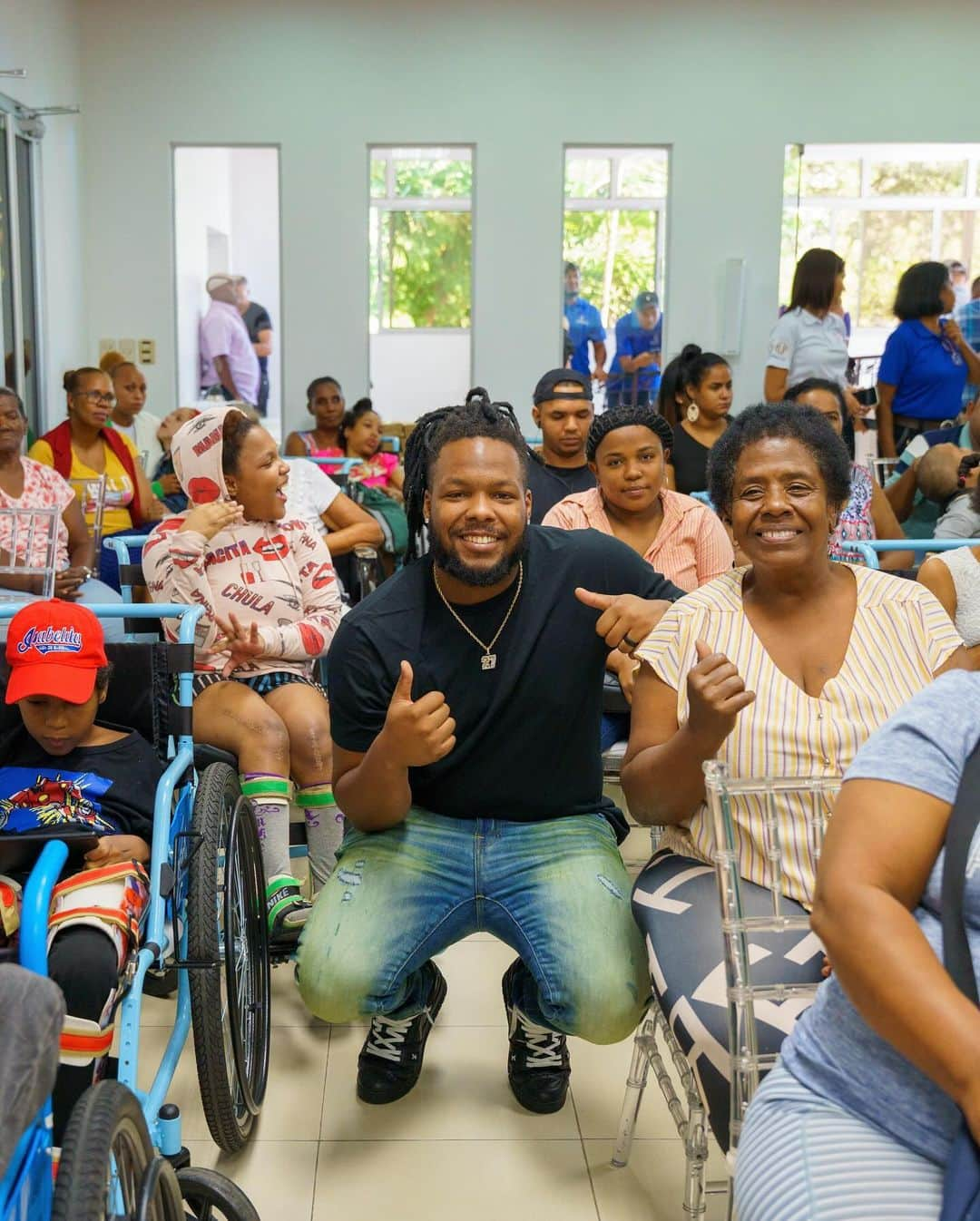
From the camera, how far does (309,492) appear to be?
398 cm

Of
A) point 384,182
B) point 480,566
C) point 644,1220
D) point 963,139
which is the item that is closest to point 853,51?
point 963,139

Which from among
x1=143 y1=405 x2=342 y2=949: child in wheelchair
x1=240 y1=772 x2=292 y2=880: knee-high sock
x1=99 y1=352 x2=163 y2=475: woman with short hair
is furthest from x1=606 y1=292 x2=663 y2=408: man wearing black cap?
x1=240 y1=772 x2=292 y2=880: knee-high sock

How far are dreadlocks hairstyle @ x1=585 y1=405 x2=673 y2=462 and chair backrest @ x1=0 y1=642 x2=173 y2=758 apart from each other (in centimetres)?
141

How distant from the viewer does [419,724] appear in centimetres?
183

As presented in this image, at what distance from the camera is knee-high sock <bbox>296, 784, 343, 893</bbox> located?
2.67m

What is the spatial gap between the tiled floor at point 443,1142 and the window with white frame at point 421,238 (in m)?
5.46

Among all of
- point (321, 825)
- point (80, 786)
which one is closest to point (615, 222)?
point (321, 825)

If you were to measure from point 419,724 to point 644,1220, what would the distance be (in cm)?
82

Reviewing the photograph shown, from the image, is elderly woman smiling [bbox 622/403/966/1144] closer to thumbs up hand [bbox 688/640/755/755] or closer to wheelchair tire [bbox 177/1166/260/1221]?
thumbs up hand [bbox 688/640/755/755]

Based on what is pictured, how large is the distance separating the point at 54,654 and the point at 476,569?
66cm

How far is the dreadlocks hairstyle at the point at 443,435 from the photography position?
84.2 inches

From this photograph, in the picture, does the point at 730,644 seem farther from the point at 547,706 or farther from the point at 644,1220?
the point at 644,1220

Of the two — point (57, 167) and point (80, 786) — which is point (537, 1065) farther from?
point (57, 167)

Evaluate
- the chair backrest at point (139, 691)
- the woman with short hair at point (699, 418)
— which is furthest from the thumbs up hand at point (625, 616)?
the woman with short hair at point (699, 418)
